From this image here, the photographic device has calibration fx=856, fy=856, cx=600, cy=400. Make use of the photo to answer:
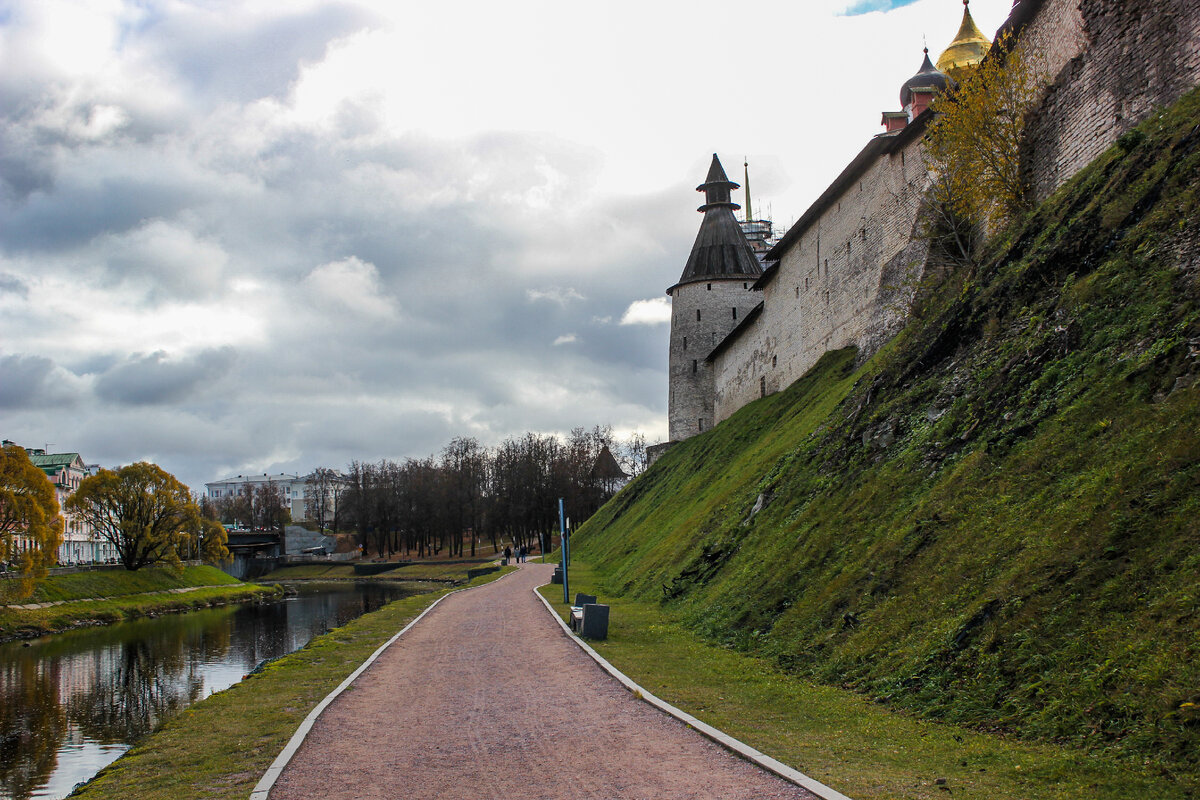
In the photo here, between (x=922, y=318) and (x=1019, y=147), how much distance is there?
4145 mm

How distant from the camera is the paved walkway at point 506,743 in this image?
639 centimetres

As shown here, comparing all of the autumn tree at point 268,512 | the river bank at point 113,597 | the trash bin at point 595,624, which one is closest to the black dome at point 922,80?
the trash bin at point 595,624

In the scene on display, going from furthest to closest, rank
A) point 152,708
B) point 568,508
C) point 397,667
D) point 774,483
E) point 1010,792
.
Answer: point 568,508
point 774,483
point 152,708
point 397,667
point 1010,792

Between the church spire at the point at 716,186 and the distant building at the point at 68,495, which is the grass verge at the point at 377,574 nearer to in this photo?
the distant building at the point at 68,495

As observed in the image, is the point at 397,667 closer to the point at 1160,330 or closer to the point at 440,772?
the point at 440,772

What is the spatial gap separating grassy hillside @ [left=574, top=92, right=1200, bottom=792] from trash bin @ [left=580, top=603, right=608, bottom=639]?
1.68m

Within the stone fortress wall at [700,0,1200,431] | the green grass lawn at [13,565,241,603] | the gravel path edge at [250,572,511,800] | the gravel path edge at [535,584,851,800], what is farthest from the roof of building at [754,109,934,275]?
the green grass lawn at [13,565,241,603]

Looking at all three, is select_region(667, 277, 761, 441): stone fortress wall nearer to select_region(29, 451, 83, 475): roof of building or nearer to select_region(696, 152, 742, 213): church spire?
select_region(696, 152, 742, 213): church spire

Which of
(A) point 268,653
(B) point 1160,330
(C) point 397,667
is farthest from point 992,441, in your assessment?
(A) point 268,653

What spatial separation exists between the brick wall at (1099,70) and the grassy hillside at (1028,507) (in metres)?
1.53

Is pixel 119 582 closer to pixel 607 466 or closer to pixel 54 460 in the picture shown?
pixel 607 466

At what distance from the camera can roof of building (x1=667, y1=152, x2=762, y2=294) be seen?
5581 centimetres

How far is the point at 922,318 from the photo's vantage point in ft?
63.4

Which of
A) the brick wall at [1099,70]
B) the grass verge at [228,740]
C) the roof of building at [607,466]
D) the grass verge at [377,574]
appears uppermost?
the brick wall at [1099,70]
